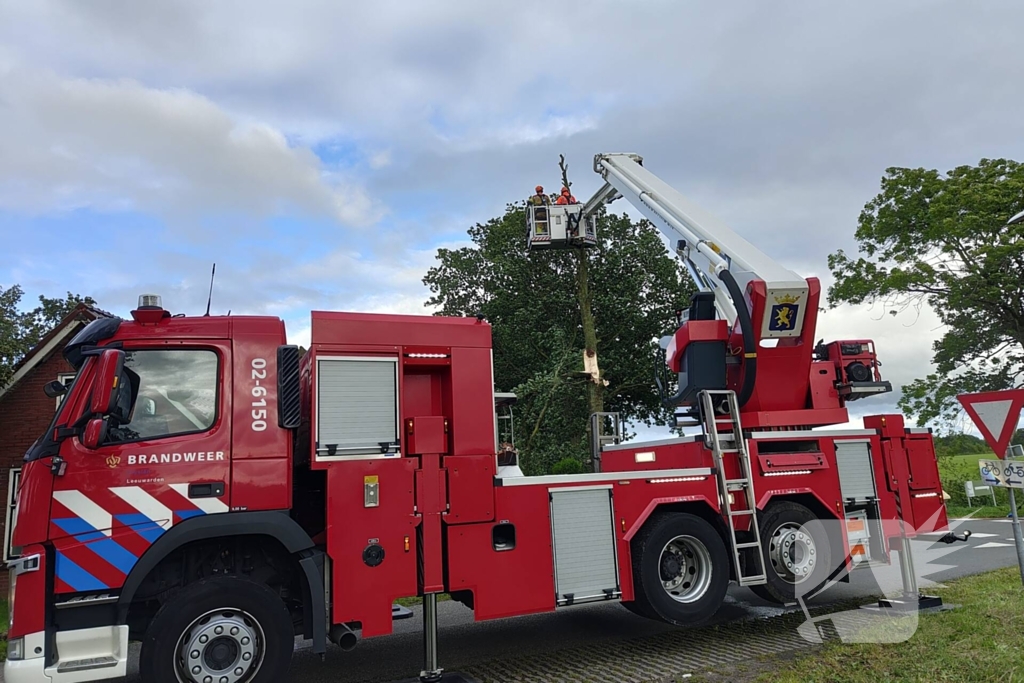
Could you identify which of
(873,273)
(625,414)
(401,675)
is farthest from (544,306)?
(401,675)

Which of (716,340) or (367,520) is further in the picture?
(716,340)

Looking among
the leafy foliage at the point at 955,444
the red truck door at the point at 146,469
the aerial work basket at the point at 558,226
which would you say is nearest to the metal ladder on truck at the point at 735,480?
the red truck door at the point at 146,469

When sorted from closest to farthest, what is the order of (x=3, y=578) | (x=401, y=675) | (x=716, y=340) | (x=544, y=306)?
(x=401, y=675) → (x=716, y=340) → (x=3, y=578) → (x=544, y=306)

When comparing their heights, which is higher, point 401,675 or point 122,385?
point 122,385

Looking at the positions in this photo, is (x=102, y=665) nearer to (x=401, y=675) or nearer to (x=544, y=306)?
(x=401, y=675)

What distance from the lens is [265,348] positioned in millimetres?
5898

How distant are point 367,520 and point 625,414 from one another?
17.1 m

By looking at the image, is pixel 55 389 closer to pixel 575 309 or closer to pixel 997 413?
pixel 997 413

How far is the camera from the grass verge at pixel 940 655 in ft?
17.5

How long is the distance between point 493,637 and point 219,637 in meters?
3.32

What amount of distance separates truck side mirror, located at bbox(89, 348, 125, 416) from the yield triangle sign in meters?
7.42

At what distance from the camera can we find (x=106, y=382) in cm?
516

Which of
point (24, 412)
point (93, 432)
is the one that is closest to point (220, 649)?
point (93, 432)

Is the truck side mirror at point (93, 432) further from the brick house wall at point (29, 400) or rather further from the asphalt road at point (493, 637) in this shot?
the brick house wall at point (29, 400)
